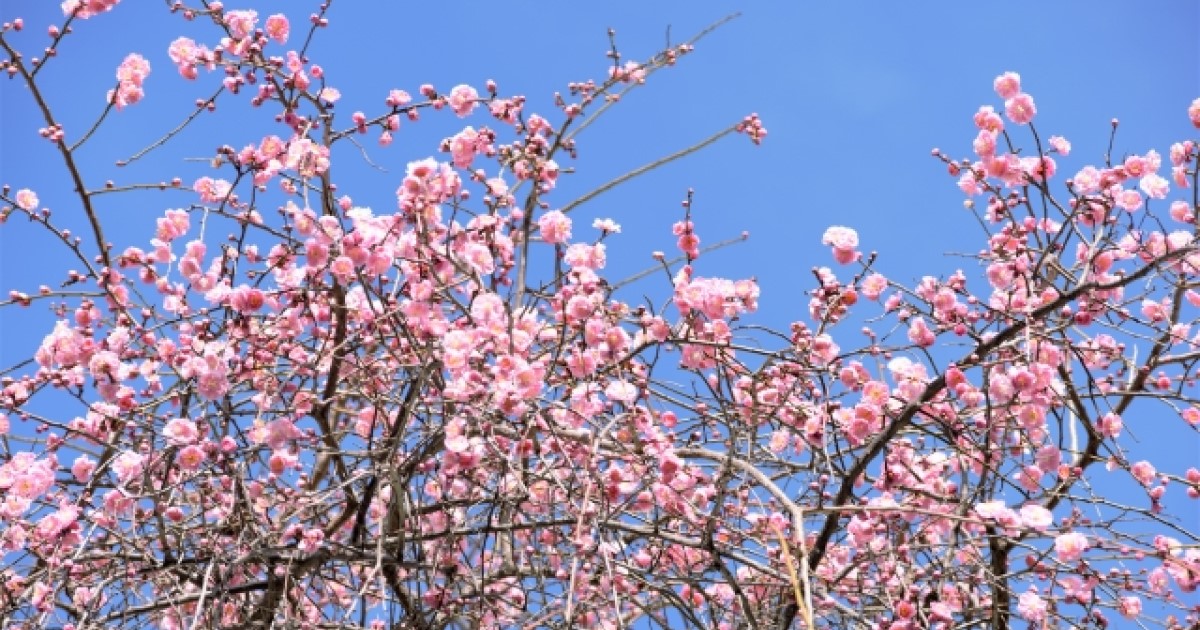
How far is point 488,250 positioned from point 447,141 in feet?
1.56

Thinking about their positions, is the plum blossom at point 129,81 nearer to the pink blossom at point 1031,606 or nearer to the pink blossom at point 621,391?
the pink blossom at point 621,391

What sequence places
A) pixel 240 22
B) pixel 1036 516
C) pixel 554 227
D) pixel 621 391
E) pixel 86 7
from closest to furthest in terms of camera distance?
pixel 1036 516
pixel 621 391
pixel 554 227
pixel 240 22
pixel 86 7

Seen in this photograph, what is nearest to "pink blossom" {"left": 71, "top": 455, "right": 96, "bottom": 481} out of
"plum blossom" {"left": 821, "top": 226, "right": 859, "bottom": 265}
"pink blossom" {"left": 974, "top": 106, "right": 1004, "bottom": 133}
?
"plum blossom" {"left": 821, "top": 226, "right": 859, "bottom": 265}

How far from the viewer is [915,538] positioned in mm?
3570

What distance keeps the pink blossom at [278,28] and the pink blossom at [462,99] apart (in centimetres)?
52

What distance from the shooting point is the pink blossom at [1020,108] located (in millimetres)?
3742

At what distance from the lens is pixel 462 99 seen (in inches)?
151

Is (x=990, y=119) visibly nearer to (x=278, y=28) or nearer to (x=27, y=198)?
(x=278, y=28)

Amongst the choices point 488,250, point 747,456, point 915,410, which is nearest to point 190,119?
point 488,250

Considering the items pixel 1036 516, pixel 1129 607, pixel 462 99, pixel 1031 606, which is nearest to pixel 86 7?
pixel 462 99

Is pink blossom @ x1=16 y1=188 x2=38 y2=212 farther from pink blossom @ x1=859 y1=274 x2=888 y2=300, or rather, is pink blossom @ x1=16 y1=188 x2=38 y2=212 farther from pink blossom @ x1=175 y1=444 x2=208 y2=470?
pink blossom @ x1=859 y1=274 x2=888 y2=300

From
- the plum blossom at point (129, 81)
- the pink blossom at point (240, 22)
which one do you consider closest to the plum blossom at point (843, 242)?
the pink blossom at point (240, 22)

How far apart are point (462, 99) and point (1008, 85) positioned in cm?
169

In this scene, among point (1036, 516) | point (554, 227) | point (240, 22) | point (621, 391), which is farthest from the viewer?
point (240, 22)
